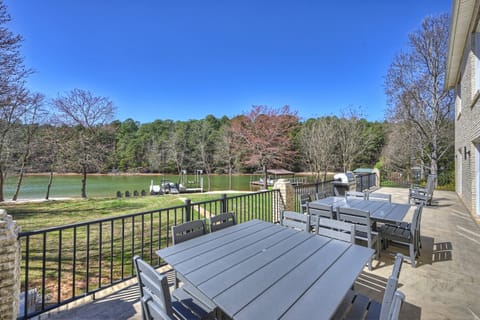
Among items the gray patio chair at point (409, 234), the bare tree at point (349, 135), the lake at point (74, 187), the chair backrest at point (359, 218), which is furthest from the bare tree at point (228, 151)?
the chair backrest at point (359, 218)

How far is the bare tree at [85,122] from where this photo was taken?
1538 centimetres

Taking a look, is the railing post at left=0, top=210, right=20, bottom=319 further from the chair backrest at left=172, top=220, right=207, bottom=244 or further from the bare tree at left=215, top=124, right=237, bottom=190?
the bare tree at left=215, top=124, right=237, bottom=190

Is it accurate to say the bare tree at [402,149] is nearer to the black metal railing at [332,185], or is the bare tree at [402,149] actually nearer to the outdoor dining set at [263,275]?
the black metal railing at [332,185]

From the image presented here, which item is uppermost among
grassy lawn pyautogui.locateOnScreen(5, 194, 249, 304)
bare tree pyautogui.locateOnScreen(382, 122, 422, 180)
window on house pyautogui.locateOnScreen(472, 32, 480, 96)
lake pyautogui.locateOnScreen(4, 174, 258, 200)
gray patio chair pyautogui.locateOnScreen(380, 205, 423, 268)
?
window on house pyautogui.locateOnScreen(472, 32, 480, 96)

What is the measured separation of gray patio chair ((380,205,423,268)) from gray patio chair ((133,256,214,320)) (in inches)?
128

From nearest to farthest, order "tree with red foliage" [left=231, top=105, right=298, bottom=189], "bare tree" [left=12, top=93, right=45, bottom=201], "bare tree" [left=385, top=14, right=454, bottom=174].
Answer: "bare tree" [left=385, top=14, right=454, bottom=174]
"bare tree" [left=12, top=93, right=45, bottom=201]
"tree with red foliage" [left=231, top=105, right=298, bottom=189]

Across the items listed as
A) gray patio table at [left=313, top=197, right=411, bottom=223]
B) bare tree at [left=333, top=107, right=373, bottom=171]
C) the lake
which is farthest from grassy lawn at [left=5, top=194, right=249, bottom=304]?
bare tree at [left=333, top=107, right=373, bottom=171]

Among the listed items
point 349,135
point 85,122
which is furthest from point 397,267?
point 85,122

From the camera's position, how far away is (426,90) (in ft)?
42.1

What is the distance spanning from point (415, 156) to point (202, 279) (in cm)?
1949

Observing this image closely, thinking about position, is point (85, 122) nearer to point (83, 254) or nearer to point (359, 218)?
point (83, 254)

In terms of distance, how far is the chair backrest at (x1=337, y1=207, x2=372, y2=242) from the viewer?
126 inches

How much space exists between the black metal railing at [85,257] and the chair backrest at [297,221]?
886mm

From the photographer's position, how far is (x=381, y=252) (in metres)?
3.81
